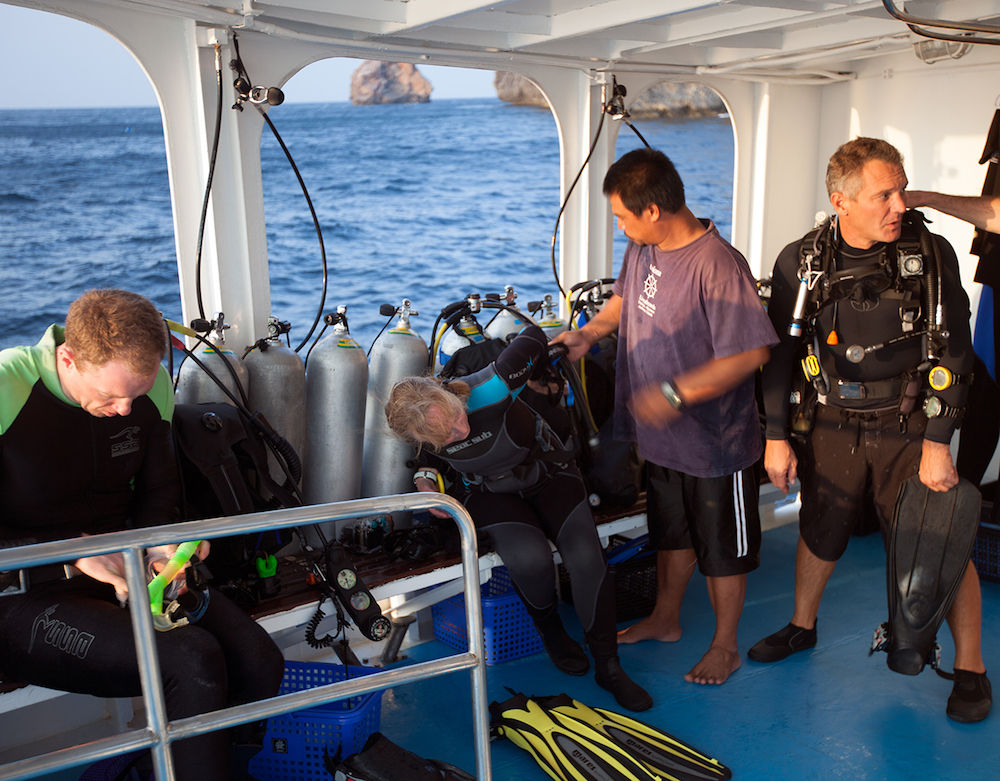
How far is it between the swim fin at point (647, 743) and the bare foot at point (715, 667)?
1.29ft

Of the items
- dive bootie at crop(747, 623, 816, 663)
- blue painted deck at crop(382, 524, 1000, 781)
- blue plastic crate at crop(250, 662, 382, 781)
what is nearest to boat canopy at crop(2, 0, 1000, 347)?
blue plastic crate at crop(250, 662, 382, 781)

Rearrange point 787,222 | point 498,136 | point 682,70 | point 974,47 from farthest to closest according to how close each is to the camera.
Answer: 1. point 498,136
2. point 787,222
3. point 682,70
4. point 974,47

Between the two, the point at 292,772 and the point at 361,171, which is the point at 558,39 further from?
the point at 361,171

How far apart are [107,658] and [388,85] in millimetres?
30661

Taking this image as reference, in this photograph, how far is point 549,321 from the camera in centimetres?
389

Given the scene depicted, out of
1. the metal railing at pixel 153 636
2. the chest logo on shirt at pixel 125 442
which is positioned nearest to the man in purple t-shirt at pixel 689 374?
the metal railing at pixel 153 636

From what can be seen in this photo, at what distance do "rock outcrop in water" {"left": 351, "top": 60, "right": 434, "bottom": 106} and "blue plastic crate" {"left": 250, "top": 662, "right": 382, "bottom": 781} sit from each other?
2951 centimetres

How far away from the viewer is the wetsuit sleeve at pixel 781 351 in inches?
111

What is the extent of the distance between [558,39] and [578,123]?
674 mm

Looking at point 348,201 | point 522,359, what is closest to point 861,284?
point 522,359

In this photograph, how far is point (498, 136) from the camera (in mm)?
29422

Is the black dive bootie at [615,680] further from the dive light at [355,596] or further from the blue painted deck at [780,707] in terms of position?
the dive light at [355,596]

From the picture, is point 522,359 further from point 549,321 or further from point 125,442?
point 125,442

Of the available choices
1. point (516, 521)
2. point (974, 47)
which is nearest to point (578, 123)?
point (974, 47)
